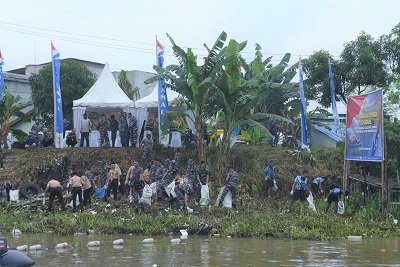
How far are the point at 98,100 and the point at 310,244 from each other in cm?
1519

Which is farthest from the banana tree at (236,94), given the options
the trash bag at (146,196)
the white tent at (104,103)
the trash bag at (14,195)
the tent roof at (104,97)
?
the trash bag at (14,195)

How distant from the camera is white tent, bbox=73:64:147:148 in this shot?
94.7ft

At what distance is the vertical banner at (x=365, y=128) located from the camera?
66.3 feet

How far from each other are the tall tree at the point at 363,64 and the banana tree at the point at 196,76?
898cm

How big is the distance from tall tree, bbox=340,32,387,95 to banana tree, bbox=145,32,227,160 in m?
8.98

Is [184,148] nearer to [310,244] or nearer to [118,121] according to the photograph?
[118,121]

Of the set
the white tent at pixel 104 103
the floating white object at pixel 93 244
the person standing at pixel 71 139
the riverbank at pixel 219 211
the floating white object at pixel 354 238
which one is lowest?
the floating white object at pixel 354 238

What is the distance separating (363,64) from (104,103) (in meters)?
12.2

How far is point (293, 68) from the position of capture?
30234 millimetres

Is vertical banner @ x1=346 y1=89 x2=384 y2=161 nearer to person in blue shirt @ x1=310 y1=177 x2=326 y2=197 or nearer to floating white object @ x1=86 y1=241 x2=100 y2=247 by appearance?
person in blue shirt @ x1=310 y1=177 x2=326 y2=197

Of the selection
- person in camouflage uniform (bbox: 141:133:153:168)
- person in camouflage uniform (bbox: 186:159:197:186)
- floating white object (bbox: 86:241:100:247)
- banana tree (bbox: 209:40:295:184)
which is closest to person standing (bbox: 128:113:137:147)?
person in camouflage uniform (bbox: 141:133:153:168)

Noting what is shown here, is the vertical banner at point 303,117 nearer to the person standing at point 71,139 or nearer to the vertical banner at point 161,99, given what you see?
the vertical banner at point 161,99

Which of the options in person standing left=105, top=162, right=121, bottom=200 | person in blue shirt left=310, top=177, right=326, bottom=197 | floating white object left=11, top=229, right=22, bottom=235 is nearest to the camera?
floating white object left=11, top=229, right=22, bottom=235

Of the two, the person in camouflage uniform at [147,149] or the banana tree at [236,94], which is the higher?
the banana tree at [236,94]
